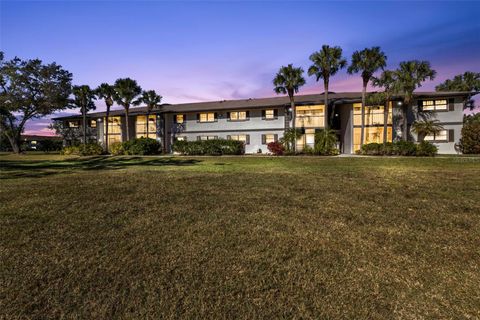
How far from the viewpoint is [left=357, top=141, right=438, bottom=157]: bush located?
25.0 metres

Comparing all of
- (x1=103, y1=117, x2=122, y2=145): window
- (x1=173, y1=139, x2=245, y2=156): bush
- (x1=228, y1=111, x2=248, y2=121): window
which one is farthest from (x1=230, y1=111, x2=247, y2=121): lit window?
(x1=103, y1=117, x2=122, y2=145): window

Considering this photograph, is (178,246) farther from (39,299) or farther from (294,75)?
(294,75)

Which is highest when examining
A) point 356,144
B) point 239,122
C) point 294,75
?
point 294,75

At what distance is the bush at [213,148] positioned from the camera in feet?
105

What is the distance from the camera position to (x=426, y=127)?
92.7 feet

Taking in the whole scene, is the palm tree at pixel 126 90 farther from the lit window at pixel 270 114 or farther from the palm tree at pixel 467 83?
the palm tree at pixel 467 83

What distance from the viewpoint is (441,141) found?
28953 mm

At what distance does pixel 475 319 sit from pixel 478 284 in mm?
844

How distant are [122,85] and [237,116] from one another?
15.6 metres

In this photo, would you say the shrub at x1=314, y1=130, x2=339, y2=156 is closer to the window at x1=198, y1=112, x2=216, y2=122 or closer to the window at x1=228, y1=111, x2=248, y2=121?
the window at x1=228, y1=111, x2=248, y2=121

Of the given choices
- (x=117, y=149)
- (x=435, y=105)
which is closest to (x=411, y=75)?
(x=435, y=105)

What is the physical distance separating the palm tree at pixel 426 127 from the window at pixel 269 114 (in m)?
15.3

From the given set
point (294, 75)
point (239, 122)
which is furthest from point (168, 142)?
point (294, 75)

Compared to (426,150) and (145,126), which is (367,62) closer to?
(426,150)
